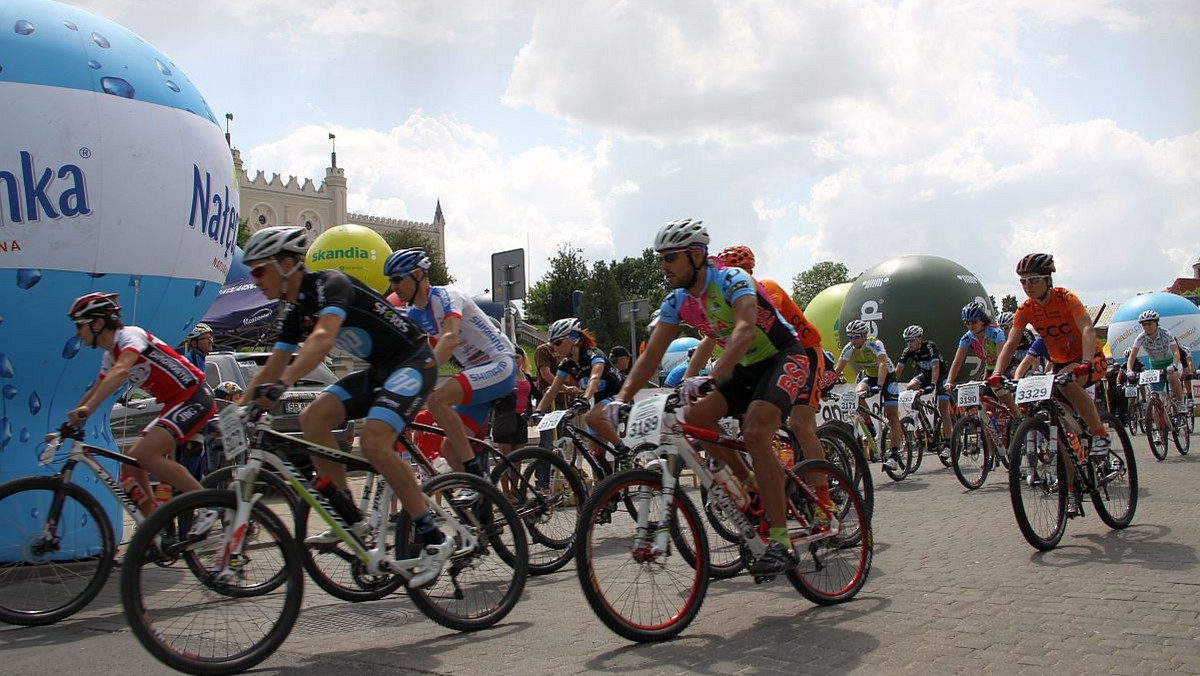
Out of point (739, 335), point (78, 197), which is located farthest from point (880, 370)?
point (78, 197)

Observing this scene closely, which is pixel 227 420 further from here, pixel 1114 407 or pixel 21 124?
pixel 1114 407

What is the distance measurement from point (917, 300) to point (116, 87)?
932 inches

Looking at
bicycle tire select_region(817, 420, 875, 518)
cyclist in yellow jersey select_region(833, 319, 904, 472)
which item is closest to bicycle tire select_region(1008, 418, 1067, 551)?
bicycle tire select_region(817, 420, 875, 518)

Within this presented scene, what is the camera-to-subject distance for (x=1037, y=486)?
23.3ft

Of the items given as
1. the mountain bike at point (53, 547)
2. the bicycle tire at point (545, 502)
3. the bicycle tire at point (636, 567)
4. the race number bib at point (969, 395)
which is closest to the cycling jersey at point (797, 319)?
the bicycle tire at point (545, 502)

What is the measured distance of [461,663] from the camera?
471 centimetres

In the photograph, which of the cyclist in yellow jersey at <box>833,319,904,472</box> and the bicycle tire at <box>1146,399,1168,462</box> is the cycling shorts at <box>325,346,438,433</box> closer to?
the cyclist in yellow jersey at <box>833,319,904,472</box>

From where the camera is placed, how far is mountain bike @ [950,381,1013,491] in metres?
11.3

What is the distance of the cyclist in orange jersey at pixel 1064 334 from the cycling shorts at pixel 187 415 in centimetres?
580

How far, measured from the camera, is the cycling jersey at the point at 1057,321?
802cm

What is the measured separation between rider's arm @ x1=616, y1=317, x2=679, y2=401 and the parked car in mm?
6376

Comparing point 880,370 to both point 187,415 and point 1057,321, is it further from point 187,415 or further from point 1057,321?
point 187,415

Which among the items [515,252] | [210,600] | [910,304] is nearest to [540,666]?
[210,600]

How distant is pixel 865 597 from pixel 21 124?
643cm
